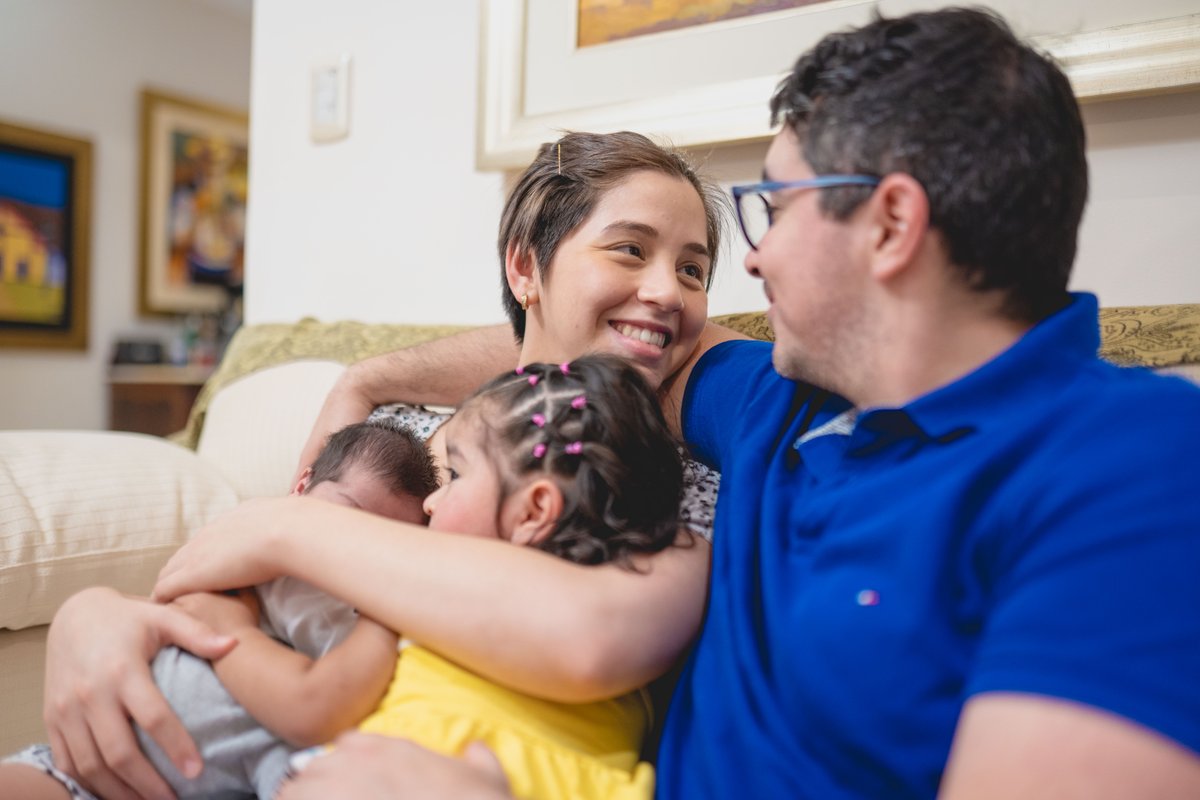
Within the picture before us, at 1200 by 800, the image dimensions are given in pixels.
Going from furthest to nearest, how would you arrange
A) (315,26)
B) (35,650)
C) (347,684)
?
(315,26) → (35,650) → (347,684)

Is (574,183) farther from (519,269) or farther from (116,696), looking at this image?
(116,696)

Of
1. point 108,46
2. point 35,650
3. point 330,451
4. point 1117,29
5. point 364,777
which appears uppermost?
point 108,46

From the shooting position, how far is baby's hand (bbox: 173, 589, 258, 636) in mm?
954

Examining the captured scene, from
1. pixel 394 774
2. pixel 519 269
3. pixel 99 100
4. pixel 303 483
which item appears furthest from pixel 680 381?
pixel 99 100

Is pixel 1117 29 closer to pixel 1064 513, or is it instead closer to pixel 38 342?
pixel 1064 513

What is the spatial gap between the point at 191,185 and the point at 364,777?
536 cm

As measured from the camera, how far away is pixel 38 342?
467cm

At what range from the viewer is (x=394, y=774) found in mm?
742

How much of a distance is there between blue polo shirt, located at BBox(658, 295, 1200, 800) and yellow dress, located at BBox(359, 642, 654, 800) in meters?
0.06

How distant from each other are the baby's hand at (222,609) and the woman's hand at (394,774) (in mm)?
224

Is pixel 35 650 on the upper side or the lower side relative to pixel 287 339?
lower

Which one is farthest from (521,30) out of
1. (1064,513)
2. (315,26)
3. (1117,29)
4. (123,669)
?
(1064,513)

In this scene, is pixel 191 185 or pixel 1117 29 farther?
pixel 191 185

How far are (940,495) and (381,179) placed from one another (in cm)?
219
